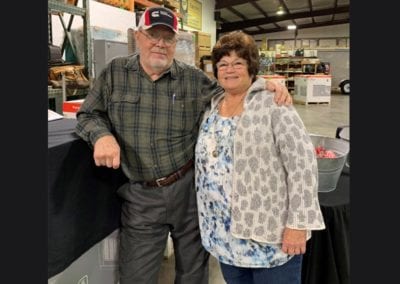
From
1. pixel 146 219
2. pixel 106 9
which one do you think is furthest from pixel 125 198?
pixel 106 9

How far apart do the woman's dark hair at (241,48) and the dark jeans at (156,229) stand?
566 millimetres

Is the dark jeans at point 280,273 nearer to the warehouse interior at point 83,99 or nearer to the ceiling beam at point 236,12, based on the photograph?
the warehouse interior at point 83,99

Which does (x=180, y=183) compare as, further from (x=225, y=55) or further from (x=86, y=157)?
(x=225, y=55)

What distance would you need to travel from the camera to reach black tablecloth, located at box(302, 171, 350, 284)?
1888 mm

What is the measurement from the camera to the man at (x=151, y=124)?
1.61 m

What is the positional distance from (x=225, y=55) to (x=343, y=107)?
455 inches

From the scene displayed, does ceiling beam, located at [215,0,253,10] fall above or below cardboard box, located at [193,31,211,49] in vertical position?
above

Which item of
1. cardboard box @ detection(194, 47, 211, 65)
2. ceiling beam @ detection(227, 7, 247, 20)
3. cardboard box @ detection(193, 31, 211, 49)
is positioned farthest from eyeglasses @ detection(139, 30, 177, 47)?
ceiling beam @ detection(227, 7, 247, 20)

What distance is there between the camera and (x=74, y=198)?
4.82ft

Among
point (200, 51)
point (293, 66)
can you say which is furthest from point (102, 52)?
point (293, 66)

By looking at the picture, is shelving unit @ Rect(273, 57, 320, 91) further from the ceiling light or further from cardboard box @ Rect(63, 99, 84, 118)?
cardboard box @ Rect(63, 99, 84, 118)

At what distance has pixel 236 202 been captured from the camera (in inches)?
53.7

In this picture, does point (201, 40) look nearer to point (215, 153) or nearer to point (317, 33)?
point (215, 153)

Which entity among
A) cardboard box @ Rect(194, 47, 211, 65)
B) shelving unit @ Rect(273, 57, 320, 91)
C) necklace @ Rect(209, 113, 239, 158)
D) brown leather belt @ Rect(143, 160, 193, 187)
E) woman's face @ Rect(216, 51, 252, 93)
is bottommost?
brown leather belt @ Rect(143, 160, 193, 187)
